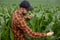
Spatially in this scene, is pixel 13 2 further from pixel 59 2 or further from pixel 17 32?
pixel 17 32

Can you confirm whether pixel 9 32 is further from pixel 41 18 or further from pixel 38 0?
pixel 38 0

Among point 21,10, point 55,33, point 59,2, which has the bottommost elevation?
point 59,2

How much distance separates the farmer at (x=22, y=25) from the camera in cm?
283

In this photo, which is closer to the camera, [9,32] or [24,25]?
[24,25]

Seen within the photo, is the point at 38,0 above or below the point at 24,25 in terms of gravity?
below

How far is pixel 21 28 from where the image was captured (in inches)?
113

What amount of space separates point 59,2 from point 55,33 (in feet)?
22.8

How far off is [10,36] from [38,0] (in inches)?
263

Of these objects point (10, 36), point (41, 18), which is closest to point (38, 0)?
point (41, 18)

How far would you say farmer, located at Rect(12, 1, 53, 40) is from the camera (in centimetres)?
283

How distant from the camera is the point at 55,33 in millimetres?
3535

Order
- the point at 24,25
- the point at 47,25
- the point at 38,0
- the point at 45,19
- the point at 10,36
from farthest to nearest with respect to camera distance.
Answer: the point at 38,0, the point at 45,19, the point at 47,25, the point at 10,36, the point at 24,25

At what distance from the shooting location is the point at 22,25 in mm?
2852

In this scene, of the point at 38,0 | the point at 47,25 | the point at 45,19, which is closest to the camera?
the point at 47,25
